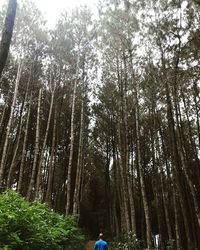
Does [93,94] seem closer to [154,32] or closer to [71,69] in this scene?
[71,69]

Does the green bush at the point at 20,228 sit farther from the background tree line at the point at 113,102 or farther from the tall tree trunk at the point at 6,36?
the background tree line at the point at 113,102

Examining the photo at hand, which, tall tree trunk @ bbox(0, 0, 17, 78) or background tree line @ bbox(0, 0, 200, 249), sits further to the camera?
background tree line @ bbox(0, 0, 200, 249)

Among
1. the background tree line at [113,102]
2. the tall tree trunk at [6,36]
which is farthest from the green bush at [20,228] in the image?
the background tree line at [113,102]

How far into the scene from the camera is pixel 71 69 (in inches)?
Answer: 615

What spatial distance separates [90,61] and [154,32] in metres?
4.72

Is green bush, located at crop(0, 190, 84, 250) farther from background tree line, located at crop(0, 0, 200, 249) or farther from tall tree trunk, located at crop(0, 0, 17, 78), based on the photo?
background tree line, located at crop(0, 0, 200, 249)

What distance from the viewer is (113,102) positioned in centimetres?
1509

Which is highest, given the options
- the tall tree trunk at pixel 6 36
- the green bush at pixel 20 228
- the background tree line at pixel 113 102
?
the background tree line at pixel 113 102

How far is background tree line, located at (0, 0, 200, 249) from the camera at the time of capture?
1122 cm

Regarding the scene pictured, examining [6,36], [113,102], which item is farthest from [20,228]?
[113,102]

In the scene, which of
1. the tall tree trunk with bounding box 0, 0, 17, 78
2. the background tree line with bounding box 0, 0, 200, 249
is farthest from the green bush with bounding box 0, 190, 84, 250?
the background tree line with bounding box 0, 0, 200, 249

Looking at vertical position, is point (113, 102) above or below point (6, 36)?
above

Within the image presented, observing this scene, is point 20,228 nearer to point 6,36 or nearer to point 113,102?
point 6,36

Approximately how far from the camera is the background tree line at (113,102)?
11.2 metres
